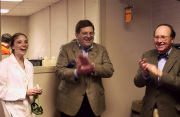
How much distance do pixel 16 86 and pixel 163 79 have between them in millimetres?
1243

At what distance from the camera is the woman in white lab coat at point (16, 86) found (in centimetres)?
200

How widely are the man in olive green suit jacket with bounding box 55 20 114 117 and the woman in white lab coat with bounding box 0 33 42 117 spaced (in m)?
0.37

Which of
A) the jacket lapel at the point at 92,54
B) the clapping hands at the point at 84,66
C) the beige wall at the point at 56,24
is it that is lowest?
the clapping hands at the point at 84,66

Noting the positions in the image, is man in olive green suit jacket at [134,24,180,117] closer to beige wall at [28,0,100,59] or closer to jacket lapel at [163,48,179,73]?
jacket lapel at [163,48,179,73]

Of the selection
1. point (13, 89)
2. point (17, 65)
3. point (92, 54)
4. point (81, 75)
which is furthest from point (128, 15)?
point (13, 89)

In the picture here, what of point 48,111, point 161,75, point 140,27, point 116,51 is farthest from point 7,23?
point 161,75

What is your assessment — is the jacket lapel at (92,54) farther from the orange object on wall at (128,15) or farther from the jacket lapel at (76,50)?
the orange object on wall at (128,15)

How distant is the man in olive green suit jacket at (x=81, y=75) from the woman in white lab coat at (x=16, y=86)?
0.37 m

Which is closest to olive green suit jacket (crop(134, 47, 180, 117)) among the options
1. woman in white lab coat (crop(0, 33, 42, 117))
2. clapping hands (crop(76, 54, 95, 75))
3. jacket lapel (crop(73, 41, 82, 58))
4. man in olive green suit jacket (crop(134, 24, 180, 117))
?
man in olive green suit jacket (crop(134, 24, 180, 117))

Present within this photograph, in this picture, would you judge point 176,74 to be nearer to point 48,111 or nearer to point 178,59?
point 178,59

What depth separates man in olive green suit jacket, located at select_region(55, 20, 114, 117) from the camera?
2311 mm

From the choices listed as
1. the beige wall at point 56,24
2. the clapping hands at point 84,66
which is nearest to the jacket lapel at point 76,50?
the clapping hands at point 84,66

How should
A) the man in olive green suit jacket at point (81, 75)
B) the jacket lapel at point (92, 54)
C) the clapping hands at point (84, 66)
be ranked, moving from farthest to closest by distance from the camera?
the jacket lapel at point (92, 54) → the man in olive green suit jacket at point (81, 75) → the clapping hands at point (84, 66)

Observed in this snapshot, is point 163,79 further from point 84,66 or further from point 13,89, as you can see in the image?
point 13,89
